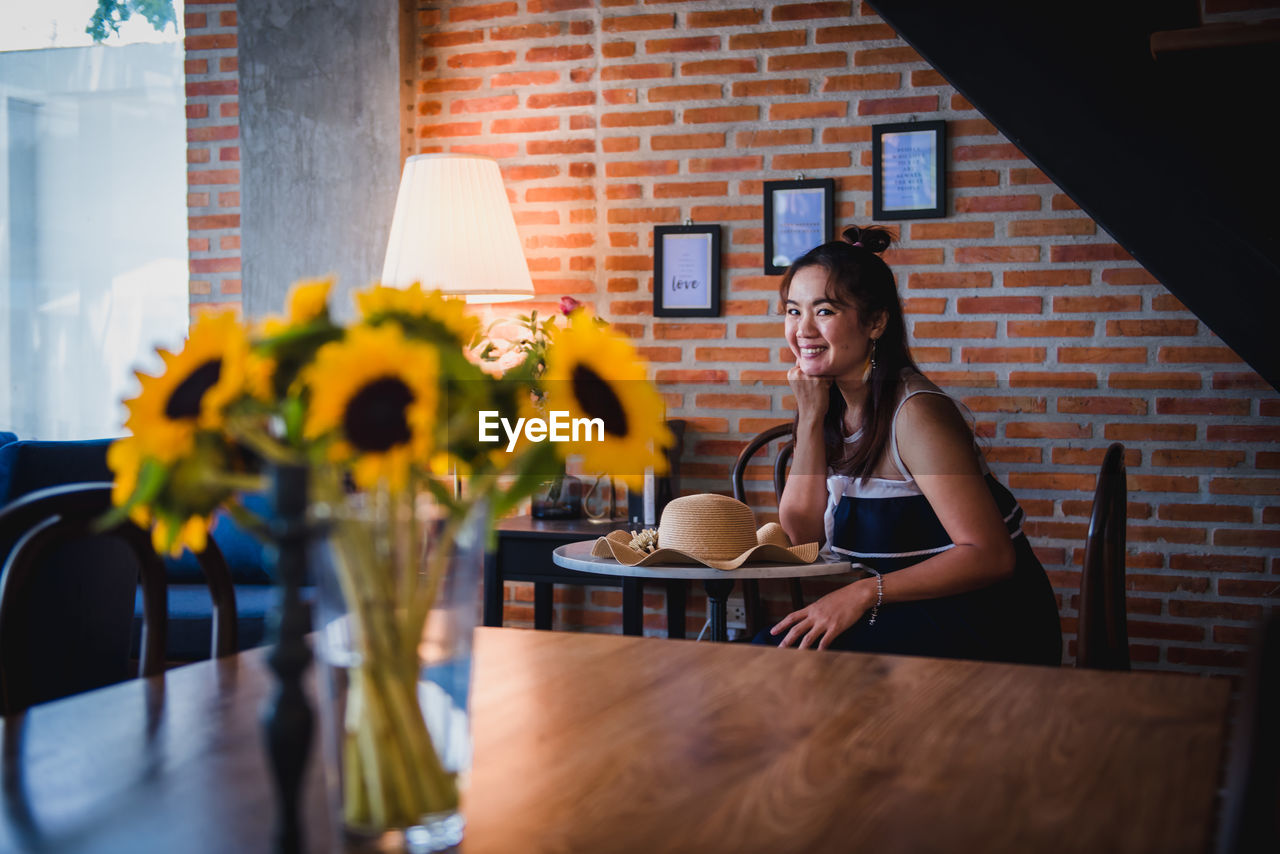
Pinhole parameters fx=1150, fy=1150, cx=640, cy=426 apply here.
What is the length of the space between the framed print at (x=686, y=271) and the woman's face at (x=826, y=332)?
1.05 metres

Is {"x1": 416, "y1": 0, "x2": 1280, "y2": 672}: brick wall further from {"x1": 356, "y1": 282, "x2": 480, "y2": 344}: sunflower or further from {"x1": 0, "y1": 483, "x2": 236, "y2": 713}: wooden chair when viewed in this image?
{"x1": 356, "y1": 282, "x2": 480, "y2": 344}: sunflower

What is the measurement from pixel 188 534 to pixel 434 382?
21 cm

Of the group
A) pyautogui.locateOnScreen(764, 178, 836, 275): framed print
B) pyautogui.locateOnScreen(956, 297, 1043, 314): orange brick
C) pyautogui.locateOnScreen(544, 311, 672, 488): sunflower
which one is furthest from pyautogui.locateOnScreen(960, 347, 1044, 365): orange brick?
pyautogui.locateOnScreen(544, 311, 672, 488): sunflower

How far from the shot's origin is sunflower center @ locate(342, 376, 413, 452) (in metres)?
0.65

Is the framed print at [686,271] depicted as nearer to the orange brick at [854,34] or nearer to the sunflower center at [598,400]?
the orange brick at [854,34]

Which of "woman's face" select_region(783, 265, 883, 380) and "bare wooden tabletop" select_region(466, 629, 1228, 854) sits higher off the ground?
"woman's face" select_region(783, 265, 883, 380)

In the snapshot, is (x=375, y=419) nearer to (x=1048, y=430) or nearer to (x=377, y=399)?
(x=377, y=399)

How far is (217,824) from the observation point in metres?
0.78

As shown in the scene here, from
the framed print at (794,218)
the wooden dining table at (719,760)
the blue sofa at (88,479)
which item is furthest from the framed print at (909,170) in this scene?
the wooden dining table at (719,760)

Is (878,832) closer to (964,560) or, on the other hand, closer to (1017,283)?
(964,560)

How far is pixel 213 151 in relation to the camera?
3980 mm

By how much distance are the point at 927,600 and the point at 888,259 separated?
1.44m

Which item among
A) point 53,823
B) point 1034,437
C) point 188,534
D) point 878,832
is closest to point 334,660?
point 188,534

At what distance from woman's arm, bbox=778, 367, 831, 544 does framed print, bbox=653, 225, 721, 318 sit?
3.29 feet
